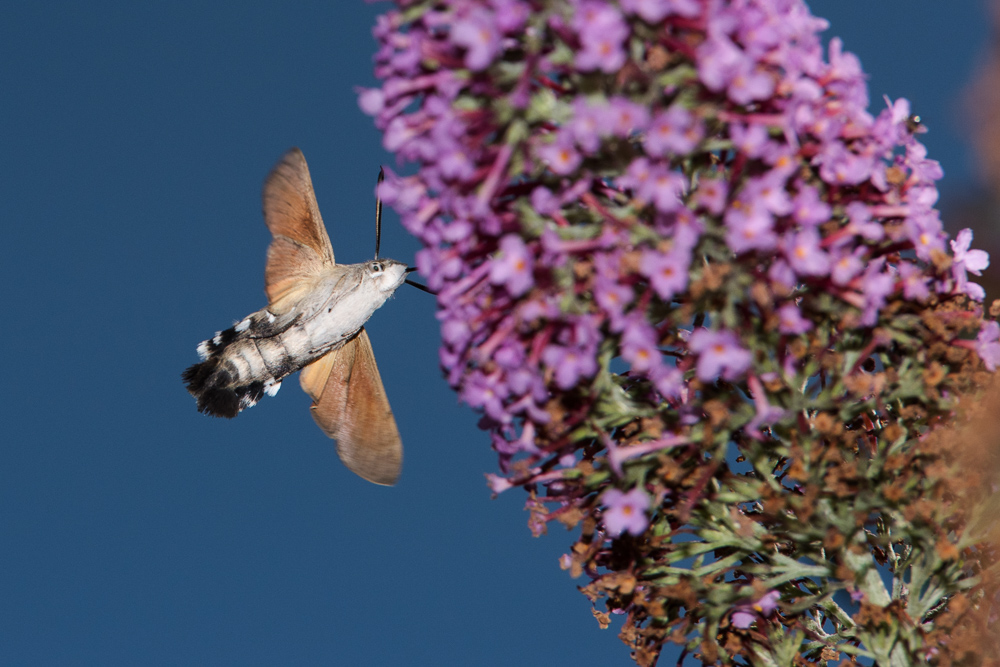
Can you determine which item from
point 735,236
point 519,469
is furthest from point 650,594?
point 735,236

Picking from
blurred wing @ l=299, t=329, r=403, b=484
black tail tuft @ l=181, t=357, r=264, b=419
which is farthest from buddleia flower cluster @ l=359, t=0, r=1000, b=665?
black tail tuft @ l=181, t=357, r=264, b=419

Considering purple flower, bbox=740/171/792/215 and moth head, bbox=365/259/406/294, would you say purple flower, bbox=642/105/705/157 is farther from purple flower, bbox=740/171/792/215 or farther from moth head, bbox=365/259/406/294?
moth head, bbox=365/259/406/294

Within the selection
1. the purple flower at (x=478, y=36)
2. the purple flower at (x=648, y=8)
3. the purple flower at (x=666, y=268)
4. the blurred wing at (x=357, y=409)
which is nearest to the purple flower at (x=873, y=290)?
the purple flower at (x=666, y=268)

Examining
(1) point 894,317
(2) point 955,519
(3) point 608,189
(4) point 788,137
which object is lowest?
(2) point 955,519

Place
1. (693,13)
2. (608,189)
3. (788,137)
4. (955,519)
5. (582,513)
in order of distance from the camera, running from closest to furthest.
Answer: (693,13), (788,137), (608,189), (955,519), (582,513)

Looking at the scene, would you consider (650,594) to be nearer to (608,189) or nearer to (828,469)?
(828,469)

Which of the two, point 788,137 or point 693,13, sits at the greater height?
point 693,13

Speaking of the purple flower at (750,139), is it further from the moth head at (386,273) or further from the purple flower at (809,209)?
the moth head at (386,273)
